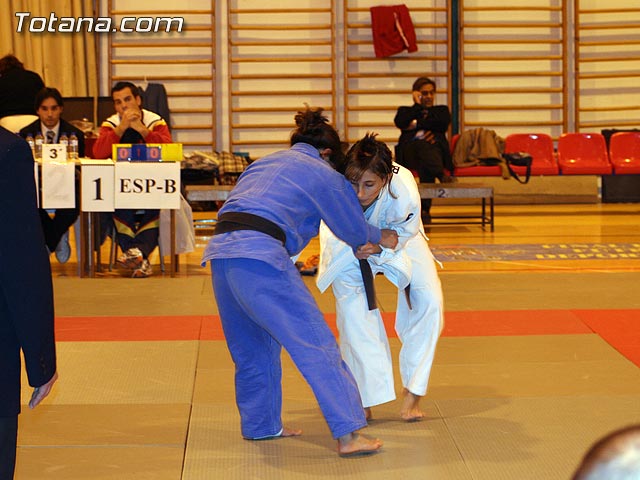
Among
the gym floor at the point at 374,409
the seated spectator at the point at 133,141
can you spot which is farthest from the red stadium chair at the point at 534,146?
the seated spectator at the point at 133,141

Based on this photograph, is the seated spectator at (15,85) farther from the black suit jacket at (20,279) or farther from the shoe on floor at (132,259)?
the black suit jacket at (20,279)

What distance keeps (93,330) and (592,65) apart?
9.32 meters

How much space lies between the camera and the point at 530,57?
12.7 metres

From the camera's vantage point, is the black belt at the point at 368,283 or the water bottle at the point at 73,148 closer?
the black belt at the point at 368,283

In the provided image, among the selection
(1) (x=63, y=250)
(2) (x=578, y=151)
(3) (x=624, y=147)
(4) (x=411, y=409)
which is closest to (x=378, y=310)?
(4) (x=411, y=409)

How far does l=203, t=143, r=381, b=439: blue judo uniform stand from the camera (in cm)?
304

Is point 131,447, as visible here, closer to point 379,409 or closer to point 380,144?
point 379,409

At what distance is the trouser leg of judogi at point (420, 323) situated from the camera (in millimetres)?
3568

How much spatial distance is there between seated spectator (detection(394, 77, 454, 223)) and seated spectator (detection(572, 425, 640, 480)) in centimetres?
922

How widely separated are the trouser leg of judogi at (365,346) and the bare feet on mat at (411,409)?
14 centimetres

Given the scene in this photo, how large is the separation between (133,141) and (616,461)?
6415 millimetres

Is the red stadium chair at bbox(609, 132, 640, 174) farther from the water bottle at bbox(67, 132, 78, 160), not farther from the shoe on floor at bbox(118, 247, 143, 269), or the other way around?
the water bottle at bbox(67, 132, 78, 160)

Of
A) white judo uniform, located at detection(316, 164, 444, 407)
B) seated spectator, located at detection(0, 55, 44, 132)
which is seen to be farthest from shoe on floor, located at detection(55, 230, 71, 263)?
white judo uniform, located at detection(316, 164, 444, 407)

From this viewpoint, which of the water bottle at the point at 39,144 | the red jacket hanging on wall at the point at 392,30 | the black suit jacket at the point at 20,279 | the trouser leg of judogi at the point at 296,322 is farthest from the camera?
the red jacket hanging on wall at the point at 392,30
